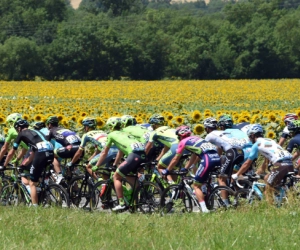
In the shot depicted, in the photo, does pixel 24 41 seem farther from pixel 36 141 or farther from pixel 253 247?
pixel 253 247

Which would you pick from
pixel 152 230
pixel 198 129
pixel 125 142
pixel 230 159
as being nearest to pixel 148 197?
pixel 125 142

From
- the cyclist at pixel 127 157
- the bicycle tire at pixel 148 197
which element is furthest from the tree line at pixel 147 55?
the bicycle tire at pixel 148 197

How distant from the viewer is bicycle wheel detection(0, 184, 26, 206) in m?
15.0

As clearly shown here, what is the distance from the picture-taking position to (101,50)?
298 ft

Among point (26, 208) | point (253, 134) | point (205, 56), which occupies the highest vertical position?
point (253, 134)

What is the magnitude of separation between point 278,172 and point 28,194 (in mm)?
4703

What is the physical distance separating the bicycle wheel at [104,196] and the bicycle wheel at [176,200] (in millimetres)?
1118

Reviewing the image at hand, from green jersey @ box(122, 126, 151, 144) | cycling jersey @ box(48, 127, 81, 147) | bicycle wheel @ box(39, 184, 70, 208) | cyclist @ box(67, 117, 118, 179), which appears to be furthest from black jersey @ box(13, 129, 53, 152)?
cycling jersey @ box(48, 127, 81, 147)

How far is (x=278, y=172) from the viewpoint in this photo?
13.6 meters

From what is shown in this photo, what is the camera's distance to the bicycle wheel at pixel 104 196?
48.4ft

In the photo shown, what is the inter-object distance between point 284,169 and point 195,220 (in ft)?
8.70

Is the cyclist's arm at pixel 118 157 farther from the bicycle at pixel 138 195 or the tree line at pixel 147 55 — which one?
the tree line at pixel 147 55

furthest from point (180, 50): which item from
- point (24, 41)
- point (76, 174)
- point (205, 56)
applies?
point (76, 174)

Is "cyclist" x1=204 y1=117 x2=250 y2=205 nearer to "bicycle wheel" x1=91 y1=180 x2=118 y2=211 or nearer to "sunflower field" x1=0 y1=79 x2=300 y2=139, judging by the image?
"bicycle wheel" x1=91 y1=180 x2=118 y2=211
